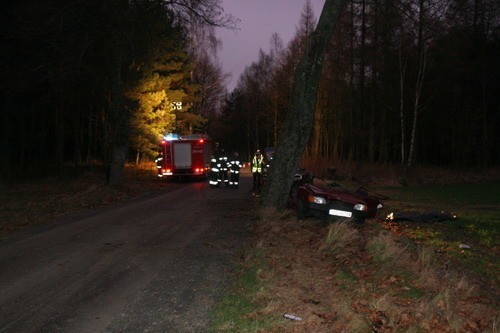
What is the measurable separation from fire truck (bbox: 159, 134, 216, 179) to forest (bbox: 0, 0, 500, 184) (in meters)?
2.55

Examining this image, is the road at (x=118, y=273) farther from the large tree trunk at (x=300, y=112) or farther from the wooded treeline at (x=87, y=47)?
the wooded treeline at (x=87, y=47)

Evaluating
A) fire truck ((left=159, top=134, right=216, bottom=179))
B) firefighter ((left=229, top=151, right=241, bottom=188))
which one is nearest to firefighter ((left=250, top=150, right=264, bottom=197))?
firefighter ((left=229, top=151, right=241, bottom=188))

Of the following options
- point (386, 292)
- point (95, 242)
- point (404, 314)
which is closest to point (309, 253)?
point (386, 292)

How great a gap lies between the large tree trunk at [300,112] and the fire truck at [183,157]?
15950mm

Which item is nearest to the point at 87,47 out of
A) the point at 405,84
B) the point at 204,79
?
the point at 405,84

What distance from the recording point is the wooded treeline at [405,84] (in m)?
31.5

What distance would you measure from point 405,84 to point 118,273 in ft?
114

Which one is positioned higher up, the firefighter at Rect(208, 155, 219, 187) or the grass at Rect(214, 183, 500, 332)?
the firefighter at Rect(208, 155, 219, 187)

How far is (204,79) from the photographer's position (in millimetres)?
50844

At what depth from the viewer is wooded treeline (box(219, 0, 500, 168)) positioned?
31484 mm

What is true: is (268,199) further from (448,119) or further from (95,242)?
(448,119)

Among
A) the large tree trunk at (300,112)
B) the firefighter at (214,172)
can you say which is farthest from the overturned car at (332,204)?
the firefighter at (214,172)

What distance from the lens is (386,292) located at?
6.01 meters

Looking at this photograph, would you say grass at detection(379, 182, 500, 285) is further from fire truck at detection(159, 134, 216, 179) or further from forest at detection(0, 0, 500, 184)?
fire truck at detection(159, 134, 216, 179)
